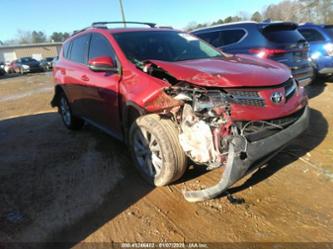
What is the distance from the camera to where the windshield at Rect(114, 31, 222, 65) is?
14.8ft

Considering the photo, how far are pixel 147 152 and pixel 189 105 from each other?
34.7 inches

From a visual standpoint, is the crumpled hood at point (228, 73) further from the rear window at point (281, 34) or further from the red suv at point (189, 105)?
the rear window at point (281, 34)

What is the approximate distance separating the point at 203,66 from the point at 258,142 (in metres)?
1.13

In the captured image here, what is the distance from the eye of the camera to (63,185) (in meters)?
4.29

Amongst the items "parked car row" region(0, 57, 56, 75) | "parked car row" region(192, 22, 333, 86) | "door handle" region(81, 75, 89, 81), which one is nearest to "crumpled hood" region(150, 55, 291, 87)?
"door handle" region(81, 75, 89, 81)

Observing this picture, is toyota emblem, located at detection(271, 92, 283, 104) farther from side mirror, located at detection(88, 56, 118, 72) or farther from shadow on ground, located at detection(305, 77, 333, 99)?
shadow on ground, located at detection(305, 77, 333, 99)

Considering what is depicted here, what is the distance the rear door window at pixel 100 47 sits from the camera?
183 inches

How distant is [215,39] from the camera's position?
795 cm

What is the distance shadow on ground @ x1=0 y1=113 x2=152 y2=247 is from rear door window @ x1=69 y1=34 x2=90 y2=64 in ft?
4.60

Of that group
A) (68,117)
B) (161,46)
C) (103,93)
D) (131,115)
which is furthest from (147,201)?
(68,117)

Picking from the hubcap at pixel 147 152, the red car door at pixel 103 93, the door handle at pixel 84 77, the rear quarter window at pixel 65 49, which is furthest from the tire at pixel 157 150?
the rear quarter window at pixel 65 49

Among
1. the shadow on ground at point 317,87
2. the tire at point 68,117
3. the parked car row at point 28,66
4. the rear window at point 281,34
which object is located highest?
the rear window at point 281,34

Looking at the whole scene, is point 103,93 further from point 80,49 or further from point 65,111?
point 65,111

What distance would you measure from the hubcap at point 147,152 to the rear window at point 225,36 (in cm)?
415
